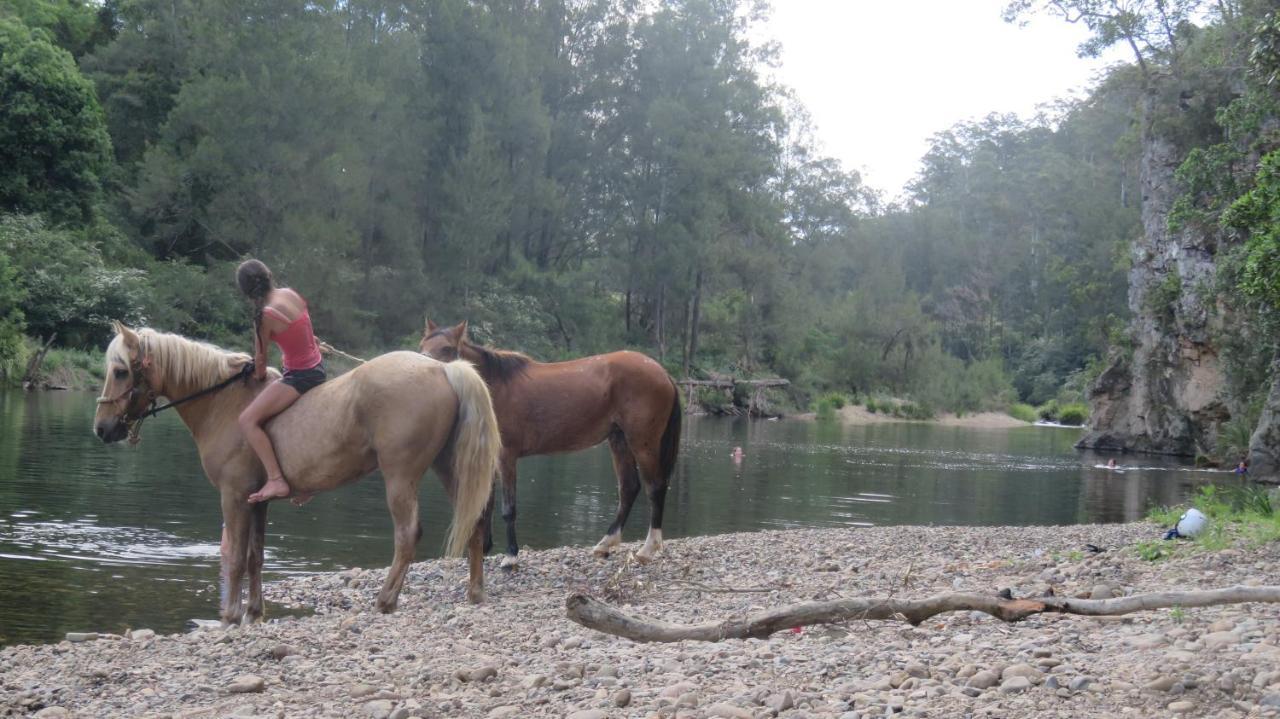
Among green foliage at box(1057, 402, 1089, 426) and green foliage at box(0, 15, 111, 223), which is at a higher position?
green foliage at box(0, 15, 111, 223)

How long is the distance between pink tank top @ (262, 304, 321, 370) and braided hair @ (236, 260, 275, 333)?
122mm

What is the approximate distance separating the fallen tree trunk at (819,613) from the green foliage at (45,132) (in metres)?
43.8

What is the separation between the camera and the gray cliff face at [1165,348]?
33.8 metres

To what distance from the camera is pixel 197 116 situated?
46188 millimetres

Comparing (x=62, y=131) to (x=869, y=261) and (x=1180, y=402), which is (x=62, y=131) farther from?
(x=869, y=261)

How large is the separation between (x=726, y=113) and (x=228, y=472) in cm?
5732

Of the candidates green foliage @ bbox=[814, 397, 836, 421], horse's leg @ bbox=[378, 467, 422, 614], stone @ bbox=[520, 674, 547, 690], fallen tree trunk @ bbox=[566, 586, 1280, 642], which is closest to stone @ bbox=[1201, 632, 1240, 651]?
fallen tree trunk @ bbox=[566, 586, 1280, 642]

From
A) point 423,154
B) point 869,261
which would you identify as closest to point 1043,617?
point 423,154

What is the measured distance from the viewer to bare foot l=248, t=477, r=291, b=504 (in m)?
7.92

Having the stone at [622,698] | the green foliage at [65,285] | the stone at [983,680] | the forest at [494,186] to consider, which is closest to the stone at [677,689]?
the stone at [622,698]

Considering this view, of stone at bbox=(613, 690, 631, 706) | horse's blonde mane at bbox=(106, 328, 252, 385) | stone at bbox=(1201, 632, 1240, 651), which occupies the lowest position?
stone at bbox=(613, 690, 631, 706)

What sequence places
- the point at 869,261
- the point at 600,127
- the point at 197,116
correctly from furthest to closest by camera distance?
the point at 869,261 → the point at 600,127 → the point at 197,116

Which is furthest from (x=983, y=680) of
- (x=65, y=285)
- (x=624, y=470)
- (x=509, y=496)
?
(x=65, y=285)

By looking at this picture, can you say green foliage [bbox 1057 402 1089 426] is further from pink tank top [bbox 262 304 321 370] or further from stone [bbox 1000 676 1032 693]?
stone [bbox 1000 676 1032 693]
